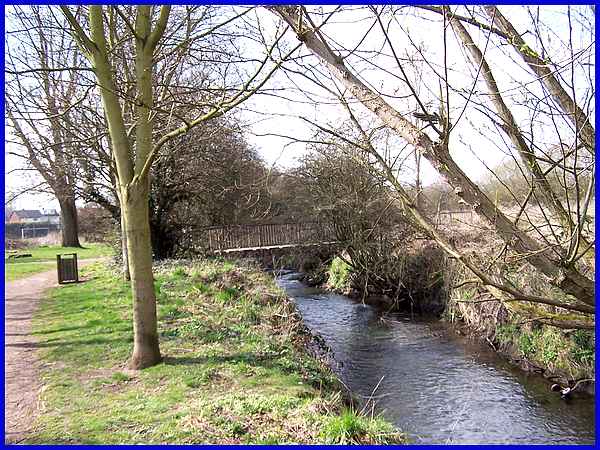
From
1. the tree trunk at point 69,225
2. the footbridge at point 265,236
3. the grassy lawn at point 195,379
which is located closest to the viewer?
the grassy lawn at point 195,379

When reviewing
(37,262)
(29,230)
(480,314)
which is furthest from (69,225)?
(480,314)

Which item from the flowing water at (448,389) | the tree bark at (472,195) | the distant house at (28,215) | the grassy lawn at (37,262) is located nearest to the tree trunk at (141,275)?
the tree bark at (472,195)

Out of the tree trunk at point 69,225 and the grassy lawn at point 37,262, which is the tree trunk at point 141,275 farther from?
the tree trunk at point 69,225

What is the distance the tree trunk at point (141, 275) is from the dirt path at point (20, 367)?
1303 millimetres

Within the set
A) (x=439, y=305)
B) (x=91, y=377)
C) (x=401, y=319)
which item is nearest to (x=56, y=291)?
(x=91, y=377)

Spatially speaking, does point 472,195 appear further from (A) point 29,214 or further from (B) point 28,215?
(A) point 29,214

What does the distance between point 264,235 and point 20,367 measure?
1518 cm

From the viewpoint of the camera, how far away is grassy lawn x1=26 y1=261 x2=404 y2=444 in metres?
5.10

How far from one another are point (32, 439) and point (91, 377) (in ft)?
5.77

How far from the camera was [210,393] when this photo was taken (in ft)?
20.1

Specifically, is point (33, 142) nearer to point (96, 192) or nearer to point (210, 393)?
point (96, 192)

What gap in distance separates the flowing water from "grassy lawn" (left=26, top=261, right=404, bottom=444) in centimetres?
136

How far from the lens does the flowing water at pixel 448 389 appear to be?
294 inches

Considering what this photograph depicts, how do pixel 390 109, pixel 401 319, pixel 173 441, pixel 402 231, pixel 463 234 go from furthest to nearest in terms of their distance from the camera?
pixel 402 231 → pixel 401 319 → pixel 463 234 → pixel 390 109 → pixel 173 441
